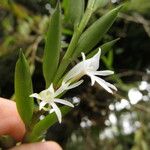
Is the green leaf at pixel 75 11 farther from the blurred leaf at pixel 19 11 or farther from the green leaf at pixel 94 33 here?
the blurred leaf at pixel 19 11

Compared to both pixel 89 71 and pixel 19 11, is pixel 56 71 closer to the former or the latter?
pixel 89 71

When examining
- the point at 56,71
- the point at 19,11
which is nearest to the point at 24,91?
the point at 56,71

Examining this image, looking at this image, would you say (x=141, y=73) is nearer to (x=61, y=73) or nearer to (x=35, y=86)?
(x=35, y=86)

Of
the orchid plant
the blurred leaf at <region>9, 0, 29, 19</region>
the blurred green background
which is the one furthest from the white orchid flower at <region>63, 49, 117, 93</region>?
the blurred leaf at <region>9, 0, 29, 19</region>

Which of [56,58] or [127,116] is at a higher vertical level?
[56,58]

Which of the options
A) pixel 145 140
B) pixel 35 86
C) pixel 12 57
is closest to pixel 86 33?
pixel 35 86

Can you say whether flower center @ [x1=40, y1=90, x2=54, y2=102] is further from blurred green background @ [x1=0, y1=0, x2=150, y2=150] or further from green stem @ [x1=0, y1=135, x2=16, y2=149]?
blurred green background @ [x1=0, y1=0, x2=150, y2=150]
